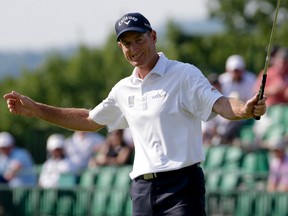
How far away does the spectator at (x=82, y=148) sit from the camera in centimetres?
1997

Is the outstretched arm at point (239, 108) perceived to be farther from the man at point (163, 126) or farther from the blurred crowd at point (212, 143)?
the blurred crowd at point (212, 143)

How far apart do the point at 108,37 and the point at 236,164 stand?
40230 millimetres

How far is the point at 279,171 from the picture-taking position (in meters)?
15.6

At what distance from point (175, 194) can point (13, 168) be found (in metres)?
11.6

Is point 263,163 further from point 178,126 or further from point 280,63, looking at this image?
point 178,126

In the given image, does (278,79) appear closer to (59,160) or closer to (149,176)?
(59,160)

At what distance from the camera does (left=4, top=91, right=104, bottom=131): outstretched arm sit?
9.90 m

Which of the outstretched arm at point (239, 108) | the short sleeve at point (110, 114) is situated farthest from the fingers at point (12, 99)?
the outstretched arm at point (239, 108)

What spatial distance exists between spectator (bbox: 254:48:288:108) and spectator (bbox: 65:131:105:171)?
3.74 metres

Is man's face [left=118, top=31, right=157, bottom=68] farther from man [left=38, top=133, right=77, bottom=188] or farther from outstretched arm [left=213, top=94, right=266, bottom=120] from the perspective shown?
man [left=38, top=133, right=77, bottom=188]

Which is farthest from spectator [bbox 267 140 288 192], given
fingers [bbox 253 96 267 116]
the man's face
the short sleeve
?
fingers [bbox 253 96 267 116]

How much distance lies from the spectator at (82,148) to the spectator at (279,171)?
482cm

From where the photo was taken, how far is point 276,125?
57.1ft

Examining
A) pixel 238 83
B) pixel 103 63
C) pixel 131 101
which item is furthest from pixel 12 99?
pixel 103 63
